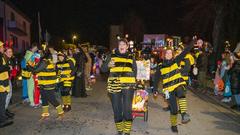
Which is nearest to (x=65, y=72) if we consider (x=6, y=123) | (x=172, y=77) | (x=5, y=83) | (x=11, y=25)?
(x=5, y=83)

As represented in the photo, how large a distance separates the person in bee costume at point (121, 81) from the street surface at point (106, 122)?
3.18 ft

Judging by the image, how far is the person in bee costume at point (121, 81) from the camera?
745 cm

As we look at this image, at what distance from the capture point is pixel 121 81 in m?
7.44

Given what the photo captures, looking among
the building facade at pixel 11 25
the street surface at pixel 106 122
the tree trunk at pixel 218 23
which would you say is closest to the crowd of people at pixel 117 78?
the street surface at pixel 106 122

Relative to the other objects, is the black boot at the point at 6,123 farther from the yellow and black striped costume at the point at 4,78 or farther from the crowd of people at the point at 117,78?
the yellow and black striped costume at the point at 4,78

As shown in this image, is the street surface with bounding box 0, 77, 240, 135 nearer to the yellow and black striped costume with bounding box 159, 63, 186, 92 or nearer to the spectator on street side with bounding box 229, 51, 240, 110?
the spectator on street side with bounding box 229, 51, 240, 110

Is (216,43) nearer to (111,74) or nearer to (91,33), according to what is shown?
(111,74)

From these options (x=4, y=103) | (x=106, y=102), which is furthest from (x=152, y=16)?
(x=4, y=103)

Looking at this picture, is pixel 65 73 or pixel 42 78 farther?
pixel 65 73

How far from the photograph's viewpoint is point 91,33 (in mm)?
76438

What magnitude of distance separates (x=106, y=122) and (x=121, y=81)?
7.69ft

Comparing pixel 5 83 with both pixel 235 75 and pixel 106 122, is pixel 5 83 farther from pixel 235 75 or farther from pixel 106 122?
pixel 235 75

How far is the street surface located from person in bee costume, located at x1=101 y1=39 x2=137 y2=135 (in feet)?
3.18

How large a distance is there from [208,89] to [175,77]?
9291mm
